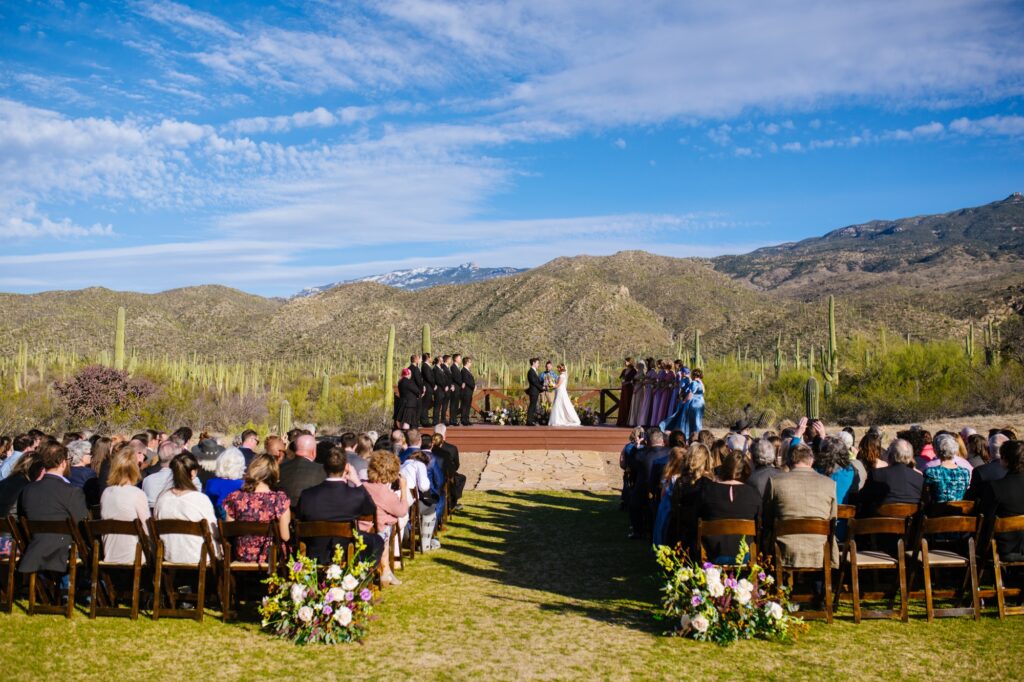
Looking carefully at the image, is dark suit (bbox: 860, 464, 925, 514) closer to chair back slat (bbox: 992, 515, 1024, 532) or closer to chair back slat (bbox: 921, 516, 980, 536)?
chair back slat (bbox: 921, 516, 980, 536)

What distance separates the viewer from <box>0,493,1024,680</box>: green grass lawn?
5441 millimetres

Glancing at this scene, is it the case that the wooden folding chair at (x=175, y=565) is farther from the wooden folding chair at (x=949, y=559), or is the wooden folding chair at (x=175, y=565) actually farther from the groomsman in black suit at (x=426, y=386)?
the groomsman in black suit at (x=426, y=386)

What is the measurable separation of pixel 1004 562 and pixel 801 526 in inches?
65.7

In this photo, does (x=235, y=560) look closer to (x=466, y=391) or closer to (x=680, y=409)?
(x=680, y=409)

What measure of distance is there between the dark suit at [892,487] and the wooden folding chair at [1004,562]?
66 cm

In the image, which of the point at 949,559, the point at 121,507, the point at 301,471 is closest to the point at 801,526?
the point at 949,559

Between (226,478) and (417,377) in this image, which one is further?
(417,377)

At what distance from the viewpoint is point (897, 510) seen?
6.67m

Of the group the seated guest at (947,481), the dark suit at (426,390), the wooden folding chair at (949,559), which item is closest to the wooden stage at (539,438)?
the dark suit at (426,390)

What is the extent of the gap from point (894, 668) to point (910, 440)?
11.4 feet

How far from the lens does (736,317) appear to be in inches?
2584

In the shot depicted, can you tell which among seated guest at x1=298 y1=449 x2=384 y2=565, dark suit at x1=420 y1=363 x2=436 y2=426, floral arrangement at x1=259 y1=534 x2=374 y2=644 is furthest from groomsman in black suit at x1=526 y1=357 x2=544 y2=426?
floral arrangement at x1=259 y1=534 x2=374 y2=644

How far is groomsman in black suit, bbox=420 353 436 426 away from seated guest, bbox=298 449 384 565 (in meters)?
12.8

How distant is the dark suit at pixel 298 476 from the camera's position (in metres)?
7.48
